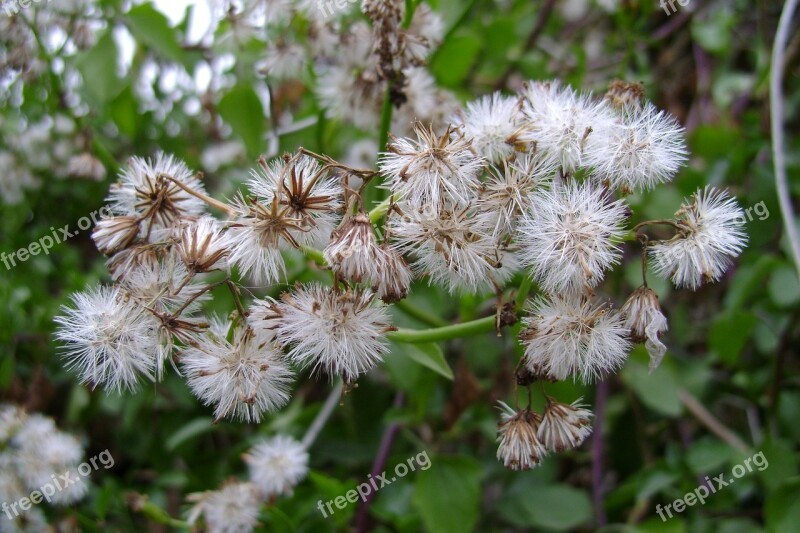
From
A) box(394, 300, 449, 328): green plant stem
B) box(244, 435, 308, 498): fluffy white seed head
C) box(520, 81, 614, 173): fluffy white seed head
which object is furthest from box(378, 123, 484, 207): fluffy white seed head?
box(244, 435, 308, 498): fluffy white seed head

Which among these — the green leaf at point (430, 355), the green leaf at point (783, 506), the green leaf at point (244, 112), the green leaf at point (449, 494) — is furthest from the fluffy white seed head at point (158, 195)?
the green leaf at point (783, 506)

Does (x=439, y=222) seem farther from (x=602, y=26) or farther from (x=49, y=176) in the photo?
(x=602, y=26)

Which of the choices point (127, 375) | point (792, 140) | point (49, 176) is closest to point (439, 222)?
point (127, 375)

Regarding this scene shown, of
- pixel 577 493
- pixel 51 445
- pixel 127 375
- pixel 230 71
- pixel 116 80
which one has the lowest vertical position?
pixel 577 493

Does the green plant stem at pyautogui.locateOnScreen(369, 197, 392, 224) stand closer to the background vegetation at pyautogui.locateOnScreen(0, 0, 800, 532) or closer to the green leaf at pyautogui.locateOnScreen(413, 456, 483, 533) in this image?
the background vegetation at pyautogui.locateOnScreen(0, 0, 800, 532)

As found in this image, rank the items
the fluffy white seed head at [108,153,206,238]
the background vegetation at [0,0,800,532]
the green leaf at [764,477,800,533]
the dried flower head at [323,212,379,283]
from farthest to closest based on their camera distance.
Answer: the background vegetation at [0,0,800,532] < the green leaf at [764,477,800,533] < the fluffy white seed head at [108,153,206,238] < the dried flower head at [323,212,379,283]

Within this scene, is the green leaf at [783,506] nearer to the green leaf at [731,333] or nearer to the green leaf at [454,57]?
the green leaf at [731,333]
